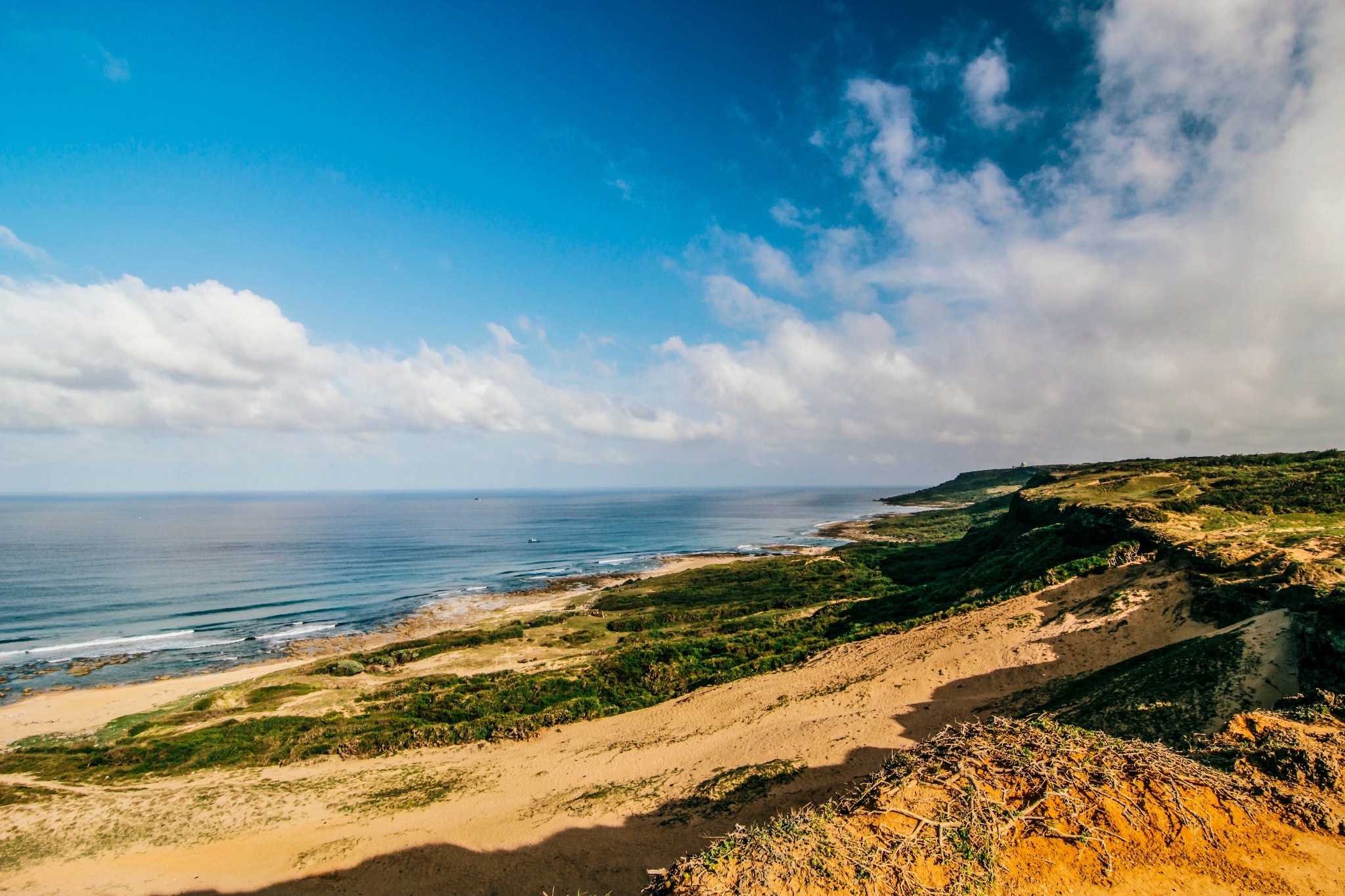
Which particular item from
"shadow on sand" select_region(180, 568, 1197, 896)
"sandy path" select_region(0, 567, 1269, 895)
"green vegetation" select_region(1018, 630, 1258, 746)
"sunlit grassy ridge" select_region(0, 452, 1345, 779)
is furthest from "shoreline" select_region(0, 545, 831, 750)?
"green vegetation" select_region(1018, 630, 1258, 746)

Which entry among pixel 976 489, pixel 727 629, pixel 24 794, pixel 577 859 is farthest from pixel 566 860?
pixel 976 489

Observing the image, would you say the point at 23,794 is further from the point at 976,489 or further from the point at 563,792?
the point at 976,489

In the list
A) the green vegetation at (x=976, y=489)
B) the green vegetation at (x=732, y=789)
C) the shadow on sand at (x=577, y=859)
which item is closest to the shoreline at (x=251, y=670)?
the shadow on sand at (x=577, y=859)

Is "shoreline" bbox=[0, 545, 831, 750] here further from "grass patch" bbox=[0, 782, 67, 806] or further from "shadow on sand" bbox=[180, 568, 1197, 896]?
"shadow on sand" bbox=[180, 568, 1197, 896]

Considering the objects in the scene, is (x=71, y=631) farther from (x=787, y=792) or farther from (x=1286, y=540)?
(x=1286, y=540)

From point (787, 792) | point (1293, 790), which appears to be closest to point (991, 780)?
point (1293, 790)

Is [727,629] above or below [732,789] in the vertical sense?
below
